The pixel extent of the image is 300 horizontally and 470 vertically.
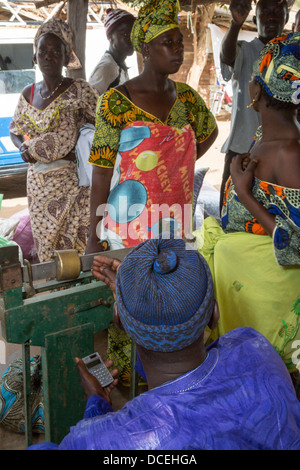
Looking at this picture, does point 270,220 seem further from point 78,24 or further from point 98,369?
point 78,24

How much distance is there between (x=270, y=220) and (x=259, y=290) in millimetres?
283

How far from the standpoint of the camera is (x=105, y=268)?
1559 millimetres

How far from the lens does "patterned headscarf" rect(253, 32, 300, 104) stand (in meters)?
1.67

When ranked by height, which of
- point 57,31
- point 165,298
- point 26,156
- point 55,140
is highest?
point 57,31

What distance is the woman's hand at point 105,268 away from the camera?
1.54 meters

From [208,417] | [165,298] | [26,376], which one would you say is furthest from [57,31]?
[208,417]

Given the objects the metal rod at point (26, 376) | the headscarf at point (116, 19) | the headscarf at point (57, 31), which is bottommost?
the metal rod at point (26, 376)

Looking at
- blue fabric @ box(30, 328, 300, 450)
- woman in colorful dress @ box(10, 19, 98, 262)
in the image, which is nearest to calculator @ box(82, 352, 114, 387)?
blue fabric @ box(30, 328, 300, 450)

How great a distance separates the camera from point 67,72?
4.23m

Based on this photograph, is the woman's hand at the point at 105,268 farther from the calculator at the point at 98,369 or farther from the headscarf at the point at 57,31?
the headscarf at the point at 57,31

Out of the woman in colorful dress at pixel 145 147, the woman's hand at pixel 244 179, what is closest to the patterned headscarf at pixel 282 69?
the woman's hand at pixel 244 179

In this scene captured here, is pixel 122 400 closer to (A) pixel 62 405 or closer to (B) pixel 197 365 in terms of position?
(A) pixel 62 405

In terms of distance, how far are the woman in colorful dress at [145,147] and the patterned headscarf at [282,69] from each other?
515 millimetres

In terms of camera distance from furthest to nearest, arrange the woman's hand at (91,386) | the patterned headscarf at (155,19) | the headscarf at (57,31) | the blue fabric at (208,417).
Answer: the headscarf at (57,31), the patterned headscarf at (155,19), the woman's hand at (91,386), the blue fabric at (208,417)
